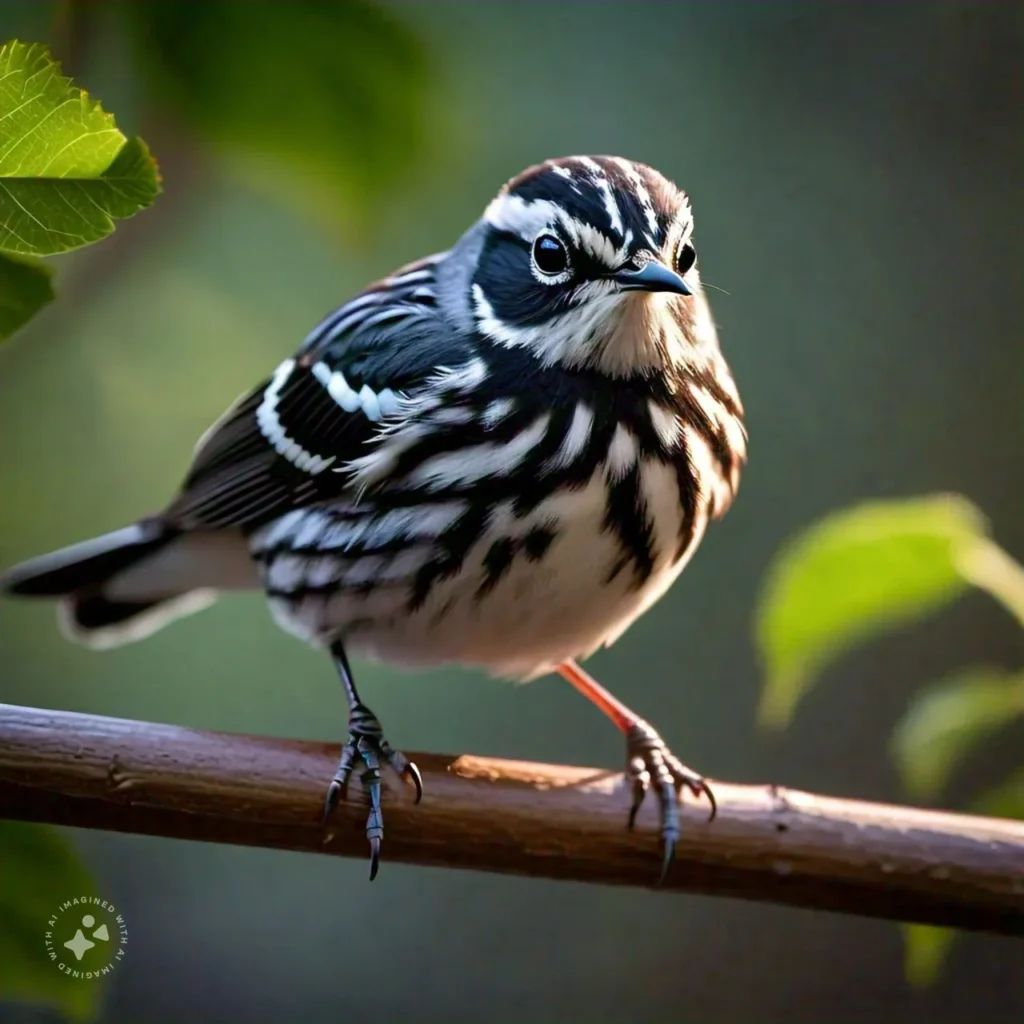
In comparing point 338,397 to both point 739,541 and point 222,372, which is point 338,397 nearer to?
point 222,372

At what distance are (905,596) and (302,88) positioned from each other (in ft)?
2.39

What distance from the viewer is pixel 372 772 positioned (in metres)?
1.17

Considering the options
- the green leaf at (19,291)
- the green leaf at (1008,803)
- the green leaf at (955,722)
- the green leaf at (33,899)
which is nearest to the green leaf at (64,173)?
the green leaf at (19,291)

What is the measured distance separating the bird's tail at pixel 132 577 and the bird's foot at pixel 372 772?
0.42 metres

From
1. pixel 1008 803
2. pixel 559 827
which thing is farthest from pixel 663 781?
pixel 1008 803

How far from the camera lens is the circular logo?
851mm

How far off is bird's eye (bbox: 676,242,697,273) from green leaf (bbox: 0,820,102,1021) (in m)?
0.70

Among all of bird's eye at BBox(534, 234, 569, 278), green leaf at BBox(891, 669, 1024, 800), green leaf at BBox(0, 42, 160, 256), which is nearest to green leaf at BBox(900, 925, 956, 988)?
green leaf at BBox(891, 669, 1024, 800)

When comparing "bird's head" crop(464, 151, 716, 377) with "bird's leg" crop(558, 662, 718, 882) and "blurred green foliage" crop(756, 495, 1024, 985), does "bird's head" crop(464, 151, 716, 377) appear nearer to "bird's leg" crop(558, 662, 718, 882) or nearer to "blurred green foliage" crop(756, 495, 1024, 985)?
"blurred green foliage" crop(756, 495, 1024, 985)

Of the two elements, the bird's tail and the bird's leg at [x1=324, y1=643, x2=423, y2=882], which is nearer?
the bird's leg at [x1=324, y1=643, x2=423, y2=882]

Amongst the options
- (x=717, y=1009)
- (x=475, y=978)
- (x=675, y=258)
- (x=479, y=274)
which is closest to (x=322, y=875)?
(x=475, y=978)

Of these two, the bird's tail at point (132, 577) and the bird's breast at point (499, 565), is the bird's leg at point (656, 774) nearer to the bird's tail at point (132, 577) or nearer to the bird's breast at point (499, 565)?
the bird's breast at point (499, 565)

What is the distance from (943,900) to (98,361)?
4.90ft

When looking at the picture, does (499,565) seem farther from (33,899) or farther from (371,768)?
(33,899)
